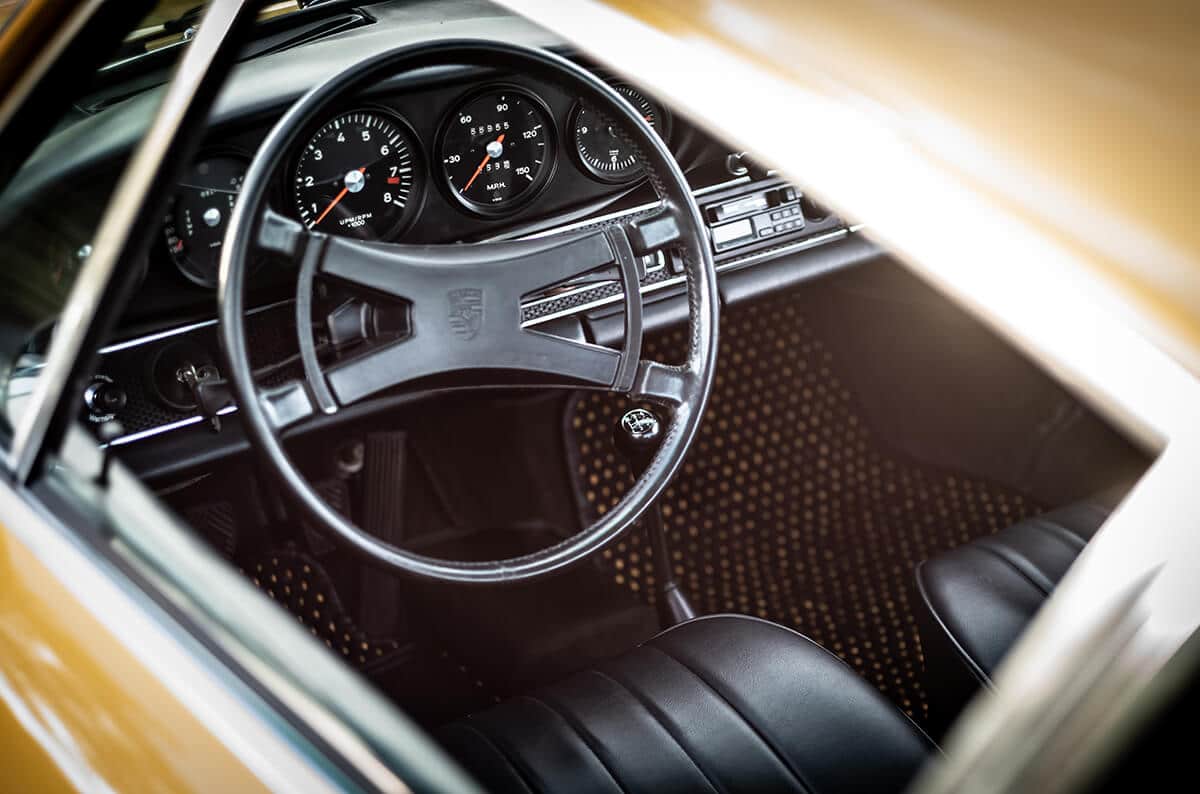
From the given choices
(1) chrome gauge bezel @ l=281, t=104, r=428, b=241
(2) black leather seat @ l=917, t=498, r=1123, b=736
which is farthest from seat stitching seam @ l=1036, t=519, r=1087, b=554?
(1) chrome gauge bezel @ l=281, t=104, r=428, b=241

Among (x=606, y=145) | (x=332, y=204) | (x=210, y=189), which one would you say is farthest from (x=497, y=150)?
(x=210, y=189)

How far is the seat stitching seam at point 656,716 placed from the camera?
4.11 feet

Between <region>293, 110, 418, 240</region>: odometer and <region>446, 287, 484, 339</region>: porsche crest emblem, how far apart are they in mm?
516

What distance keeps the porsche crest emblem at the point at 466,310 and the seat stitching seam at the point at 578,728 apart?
1.56ft

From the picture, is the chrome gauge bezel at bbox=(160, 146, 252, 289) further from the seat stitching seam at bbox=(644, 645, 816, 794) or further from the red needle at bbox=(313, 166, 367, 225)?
the seat stitching seam at bbox=(644, 645, 816, 794)

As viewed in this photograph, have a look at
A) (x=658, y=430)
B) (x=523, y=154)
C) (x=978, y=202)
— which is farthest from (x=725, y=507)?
(x=978, y=202)

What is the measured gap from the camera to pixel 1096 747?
1.69 ft

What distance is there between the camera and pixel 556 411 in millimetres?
2381

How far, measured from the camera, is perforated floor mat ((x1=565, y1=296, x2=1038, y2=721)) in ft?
7.59

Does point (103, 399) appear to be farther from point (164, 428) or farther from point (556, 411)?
point (556, 411)

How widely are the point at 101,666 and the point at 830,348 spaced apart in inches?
75.1

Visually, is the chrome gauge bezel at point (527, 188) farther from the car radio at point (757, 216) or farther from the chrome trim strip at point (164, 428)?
the chrome trim strip at point (164, 428)

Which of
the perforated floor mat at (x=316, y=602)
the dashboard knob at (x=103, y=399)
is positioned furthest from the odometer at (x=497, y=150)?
the perforated floor mat at (x=316, y=602)

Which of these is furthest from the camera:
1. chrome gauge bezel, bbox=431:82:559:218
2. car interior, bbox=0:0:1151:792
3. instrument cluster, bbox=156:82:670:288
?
chrome gauge bezel, bbox=431:82:559:218
